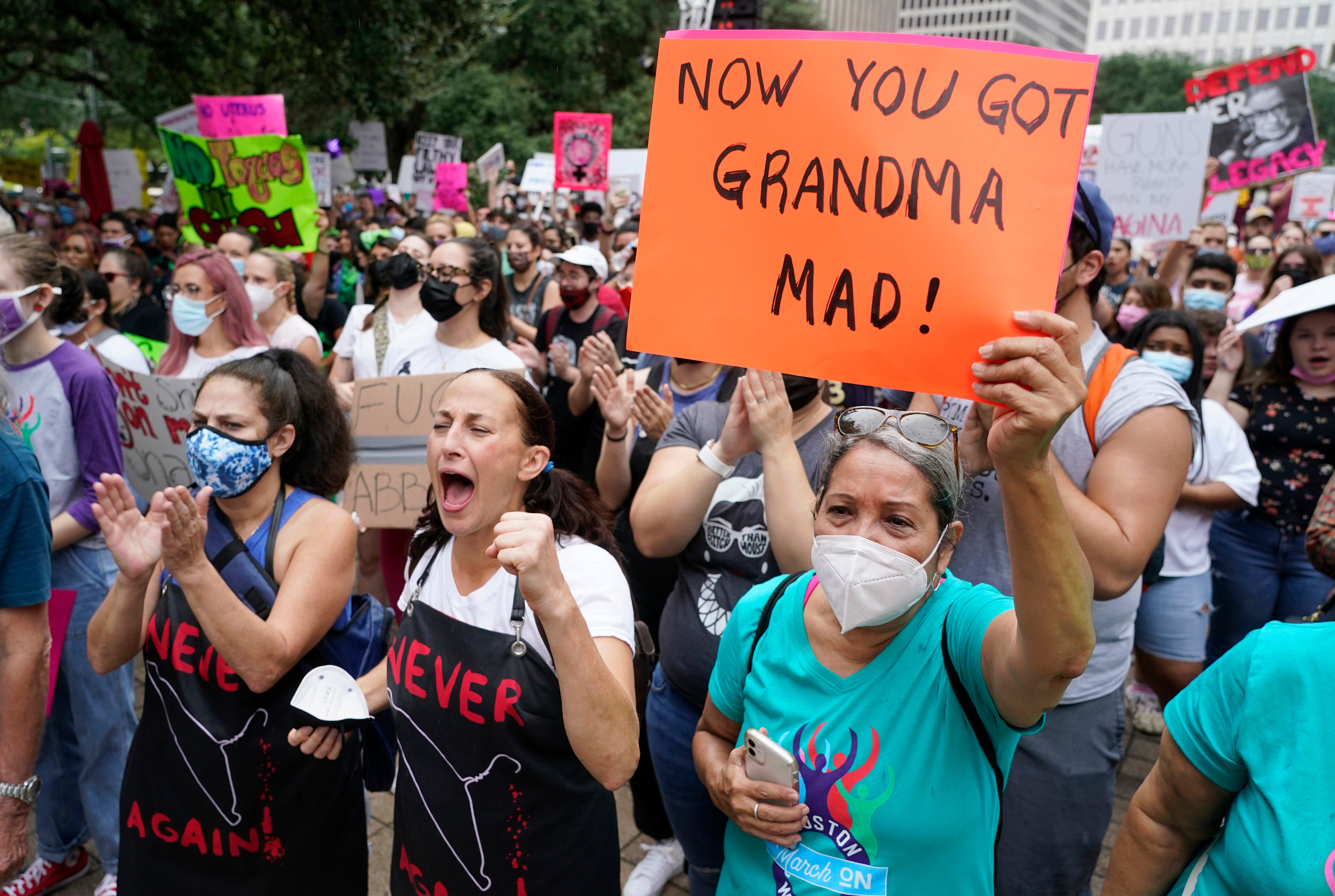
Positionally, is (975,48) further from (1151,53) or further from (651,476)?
(1151,53)

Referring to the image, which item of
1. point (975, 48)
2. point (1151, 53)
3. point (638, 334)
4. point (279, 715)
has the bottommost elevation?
point (279, 715)

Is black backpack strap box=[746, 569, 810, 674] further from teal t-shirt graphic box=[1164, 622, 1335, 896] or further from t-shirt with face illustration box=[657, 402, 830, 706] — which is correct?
teal t-shirt graphic box=[1164, 622, 1335, 896]

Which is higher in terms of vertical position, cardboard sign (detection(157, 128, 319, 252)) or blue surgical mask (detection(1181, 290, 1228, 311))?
cardboard sign (detection(157, 128, 319, 252))

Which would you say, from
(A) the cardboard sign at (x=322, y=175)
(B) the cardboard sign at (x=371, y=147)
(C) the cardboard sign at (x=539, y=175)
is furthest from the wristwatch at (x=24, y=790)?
(B) the cardboard sign at (x=371, y=147)

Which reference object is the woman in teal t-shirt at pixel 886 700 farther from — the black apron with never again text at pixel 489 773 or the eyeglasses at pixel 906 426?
the black apron with never again text at pixel 489 773

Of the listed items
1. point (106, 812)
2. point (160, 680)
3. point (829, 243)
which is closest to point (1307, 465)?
point (829, 243)

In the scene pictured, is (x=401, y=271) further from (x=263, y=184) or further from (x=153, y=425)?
(x=263, y=184)

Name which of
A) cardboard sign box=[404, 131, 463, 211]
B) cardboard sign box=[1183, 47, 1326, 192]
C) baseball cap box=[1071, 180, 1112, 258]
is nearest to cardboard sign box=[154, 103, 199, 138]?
cardboard sign box=[404, 131, 463, 211]

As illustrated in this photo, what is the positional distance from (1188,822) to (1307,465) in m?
3.06

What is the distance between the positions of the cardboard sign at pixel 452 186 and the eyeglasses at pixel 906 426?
13.8 m

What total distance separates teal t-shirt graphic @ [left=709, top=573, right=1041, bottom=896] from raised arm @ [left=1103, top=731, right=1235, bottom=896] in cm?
23

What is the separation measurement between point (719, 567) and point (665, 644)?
0.87 feet

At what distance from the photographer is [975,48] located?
1411mm

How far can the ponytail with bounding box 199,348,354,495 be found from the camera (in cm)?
249
